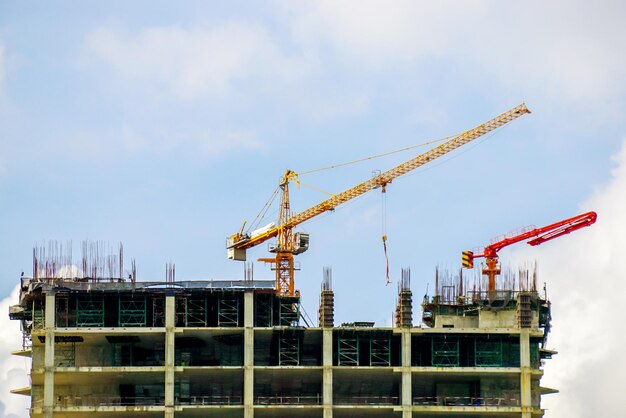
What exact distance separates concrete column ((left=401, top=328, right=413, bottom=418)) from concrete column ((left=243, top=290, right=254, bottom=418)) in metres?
15.2

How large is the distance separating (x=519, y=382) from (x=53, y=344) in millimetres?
47173

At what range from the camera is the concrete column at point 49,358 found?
198500 mm

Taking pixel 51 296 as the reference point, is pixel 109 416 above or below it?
below

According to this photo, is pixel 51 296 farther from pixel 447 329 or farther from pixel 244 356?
pixel 447 329

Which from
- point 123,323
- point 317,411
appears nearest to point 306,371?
point 317,411

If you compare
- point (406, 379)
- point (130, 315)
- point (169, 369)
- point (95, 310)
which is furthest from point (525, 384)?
point (95, 310)

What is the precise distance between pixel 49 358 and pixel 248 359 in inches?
792

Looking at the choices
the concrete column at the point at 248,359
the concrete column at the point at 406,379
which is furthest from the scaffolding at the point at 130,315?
the concrete column at the point at 406,379

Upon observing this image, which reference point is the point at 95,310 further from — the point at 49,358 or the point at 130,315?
the point at 49,358

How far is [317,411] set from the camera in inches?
7835

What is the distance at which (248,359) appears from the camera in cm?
19838

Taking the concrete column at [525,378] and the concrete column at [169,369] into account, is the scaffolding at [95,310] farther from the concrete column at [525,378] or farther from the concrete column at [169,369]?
the concrete column at [525,378]

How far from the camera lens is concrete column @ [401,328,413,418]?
19750cm

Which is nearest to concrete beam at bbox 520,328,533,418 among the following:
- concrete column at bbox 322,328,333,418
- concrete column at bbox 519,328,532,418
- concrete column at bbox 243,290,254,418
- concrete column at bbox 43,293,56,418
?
concrete column at bbox 519,328,532,418
